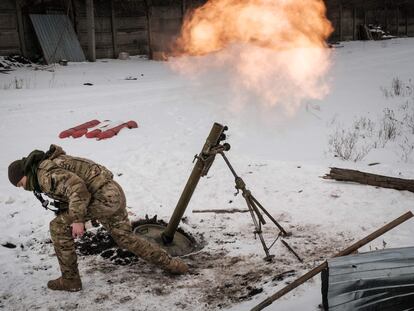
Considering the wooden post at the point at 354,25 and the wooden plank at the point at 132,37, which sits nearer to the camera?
the wooden plank at the point at 132,37

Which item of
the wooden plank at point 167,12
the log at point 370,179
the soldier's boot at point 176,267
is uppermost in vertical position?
the wooden plank at point 167,12

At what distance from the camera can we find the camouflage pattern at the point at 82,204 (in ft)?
13.1

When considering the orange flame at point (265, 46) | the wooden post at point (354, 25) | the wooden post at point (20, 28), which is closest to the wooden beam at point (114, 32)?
the orange flame at point (265, 46)

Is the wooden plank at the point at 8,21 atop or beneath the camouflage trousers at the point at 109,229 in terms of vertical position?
atop

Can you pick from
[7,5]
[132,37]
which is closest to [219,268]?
[7,5]

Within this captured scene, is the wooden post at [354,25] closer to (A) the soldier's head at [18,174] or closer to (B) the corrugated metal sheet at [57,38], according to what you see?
(B) the corrugated metal sheet at [57,38]

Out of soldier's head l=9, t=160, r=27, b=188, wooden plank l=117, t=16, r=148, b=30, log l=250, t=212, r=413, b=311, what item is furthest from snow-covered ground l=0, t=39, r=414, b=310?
wooden plank l=117, t=16, r=148, b=30

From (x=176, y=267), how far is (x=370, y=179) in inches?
144

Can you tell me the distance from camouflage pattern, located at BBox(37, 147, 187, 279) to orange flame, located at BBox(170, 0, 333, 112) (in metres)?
7.74

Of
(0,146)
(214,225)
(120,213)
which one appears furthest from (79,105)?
(120,213)

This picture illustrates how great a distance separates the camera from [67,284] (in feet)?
14.3

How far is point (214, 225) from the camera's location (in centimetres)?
601

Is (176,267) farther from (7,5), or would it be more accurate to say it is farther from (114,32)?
(114,32)

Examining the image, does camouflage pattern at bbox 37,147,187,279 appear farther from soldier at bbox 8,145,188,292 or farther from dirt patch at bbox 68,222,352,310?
dirt patch at bbox 68,222,352,310
